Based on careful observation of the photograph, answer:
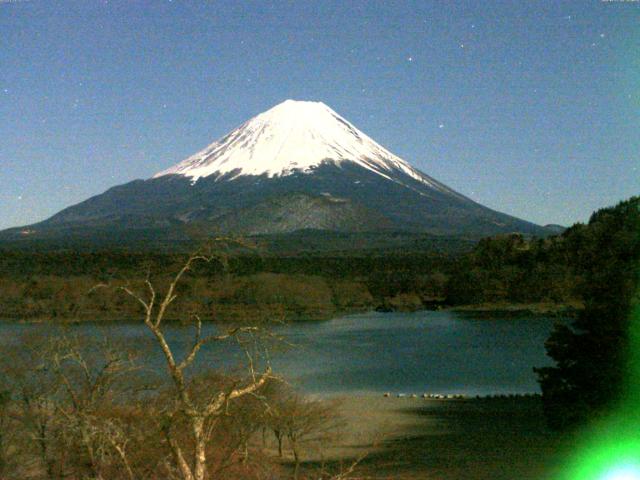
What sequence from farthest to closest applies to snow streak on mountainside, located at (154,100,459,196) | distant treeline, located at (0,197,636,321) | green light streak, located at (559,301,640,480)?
snow streak on mountainside, located at (154,100,459,196) < distant treeline, located at (0,197,636,321) < green light streak, located at (559,301,640,480)

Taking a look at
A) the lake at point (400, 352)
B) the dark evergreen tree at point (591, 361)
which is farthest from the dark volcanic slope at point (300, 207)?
the dark evergreen tree at point (591, 361)

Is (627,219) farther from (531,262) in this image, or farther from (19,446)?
(19,446)

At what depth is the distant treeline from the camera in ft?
158

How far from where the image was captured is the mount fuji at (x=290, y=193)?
4198 inches

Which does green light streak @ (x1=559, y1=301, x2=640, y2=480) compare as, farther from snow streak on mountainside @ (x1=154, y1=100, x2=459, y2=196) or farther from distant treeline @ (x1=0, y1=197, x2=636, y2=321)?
snow streak on mountainside @ (x1=154, y1=100, x2=459, y2=196)

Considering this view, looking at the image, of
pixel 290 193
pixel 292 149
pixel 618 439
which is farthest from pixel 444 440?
pixel 292 149

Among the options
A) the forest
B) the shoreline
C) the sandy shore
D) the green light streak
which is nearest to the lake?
the shoreline

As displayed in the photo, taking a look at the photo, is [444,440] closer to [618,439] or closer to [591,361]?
[591,361]

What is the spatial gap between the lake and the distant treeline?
16.9ft

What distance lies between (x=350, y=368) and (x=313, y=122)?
11559 centimetres

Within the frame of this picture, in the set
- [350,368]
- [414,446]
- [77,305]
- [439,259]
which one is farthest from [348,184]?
[414,446]

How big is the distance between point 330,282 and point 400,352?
2463 cm

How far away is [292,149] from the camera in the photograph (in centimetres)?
13675

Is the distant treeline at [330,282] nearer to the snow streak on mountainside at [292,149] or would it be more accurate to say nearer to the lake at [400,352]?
Result: the lake at [400,352]
